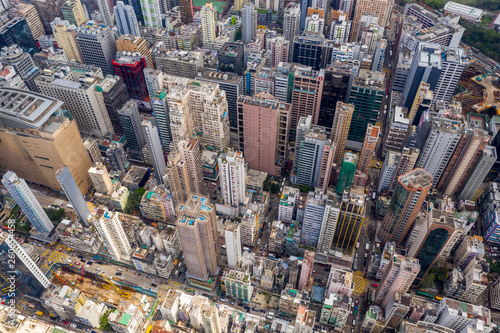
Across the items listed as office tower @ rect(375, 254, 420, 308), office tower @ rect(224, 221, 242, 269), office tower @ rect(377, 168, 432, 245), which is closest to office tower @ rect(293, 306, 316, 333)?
office tower @ rect(375, 254, 420, 308)

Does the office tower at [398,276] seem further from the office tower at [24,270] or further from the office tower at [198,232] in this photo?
the office tower at [24,270]

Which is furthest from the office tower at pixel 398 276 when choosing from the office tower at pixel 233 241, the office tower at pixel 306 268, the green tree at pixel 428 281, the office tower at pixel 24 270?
the office tower at pixel 24 270

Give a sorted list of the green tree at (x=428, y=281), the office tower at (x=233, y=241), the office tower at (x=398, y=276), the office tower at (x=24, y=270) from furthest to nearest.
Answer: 1. the green tree at (x=428, y=281)
2. the office tower at (x=233, y=241)
3. the office tower at (x=398, y=276)
4. the office tower at (x=24, y=270)

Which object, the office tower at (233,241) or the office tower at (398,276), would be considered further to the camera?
the office tower at (233,241)

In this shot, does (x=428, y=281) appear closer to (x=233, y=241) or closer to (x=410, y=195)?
(x=410, y=195)

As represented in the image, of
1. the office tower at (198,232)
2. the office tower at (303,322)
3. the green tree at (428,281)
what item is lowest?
the green tree at (428,281)

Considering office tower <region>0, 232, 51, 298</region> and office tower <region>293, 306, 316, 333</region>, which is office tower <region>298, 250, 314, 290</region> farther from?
office tower <region>0, 232, 51, 298</region>

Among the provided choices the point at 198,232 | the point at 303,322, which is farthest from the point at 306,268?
the point at 198,232
